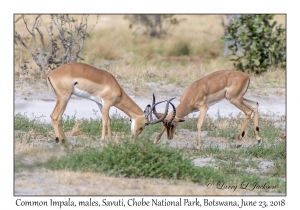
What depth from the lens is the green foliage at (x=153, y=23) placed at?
25938 millimetres

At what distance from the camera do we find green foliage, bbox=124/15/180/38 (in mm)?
25938

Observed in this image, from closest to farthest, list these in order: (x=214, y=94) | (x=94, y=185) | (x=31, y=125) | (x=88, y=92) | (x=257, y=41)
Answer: (x=94, y=185)
(x=88, y=92)
(x=214, y=94)
(x=31, y=125)
(x=257, y=41)

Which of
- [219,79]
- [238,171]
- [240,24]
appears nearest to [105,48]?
Result: [240,24]

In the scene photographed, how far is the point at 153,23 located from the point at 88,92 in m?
16.8

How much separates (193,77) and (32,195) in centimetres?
887

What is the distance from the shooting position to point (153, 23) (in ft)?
85.8

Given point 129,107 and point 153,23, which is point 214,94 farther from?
point 153,23

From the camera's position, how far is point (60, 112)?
9.56 metres

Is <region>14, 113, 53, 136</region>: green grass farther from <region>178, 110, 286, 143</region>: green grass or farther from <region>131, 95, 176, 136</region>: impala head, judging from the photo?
<region>178, 110, 286, 143</region>: green grass

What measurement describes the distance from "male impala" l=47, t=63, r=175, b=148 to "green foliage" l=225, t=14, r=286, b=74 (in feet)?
22.8

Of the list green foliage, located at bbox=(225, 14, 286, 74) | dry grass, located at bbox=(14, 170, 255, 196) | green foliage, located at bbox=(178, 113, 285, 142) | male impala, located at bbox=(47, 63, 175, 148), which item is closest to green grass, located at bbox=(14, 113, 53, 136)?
male impala, located at bbox=(47, 63, 175, 148)

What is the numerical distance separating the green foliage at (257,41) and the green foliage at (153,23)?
8801mm

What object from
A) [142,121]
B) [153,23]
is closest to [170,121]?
[142,121]
